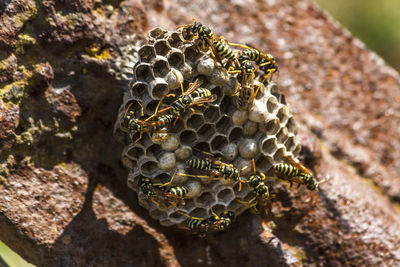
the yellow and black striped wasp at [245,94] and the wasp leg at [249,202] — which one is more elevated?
the yellow and black striped wasp at [245,94]

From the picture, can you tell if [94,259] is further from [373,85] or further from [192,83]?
[373,85]

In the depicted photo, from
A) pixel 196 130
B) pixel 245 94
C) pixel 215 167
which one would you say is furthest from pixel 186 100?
pixel 215 167

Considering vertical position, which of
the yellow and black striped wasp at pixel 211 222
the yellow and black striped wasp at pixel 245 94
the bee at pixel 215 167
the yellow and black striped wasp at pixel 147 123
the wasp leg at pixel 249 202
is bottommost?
the yellow and black striped wasp at pixel 211 222

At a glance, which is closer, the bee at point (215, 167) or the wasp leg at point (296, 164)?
the bee at point (215, 167)

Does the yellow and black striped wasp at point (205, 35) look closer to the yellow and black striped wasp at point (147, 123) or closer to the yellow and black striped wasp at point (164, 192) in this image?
the yellow and black striped wasp at point (147, 123)

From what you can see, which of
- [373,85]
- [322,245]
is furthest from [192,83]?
[373,85]

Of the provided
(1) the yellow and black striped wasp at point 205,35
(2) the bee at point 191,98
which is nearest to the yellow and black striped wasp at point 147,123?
(2) the bee at point 191,98

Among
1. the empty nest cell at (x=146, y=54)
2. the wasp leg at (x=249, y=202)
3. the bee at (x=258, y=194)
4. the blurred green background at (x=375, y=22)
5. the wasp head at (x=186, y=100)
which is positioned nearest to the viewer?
the wasp head at (x=186, y=100)

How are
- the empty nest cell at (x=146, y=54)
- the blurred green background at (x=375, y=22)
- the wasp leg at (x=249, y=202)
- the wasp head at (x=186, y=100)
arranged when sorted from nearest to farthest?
the wasp head at (x=186, y=100)
the empty nest cell at (x=146, y=54)
the wasp leg at (x=249, y=202)
the blurred green background at (x=375, y=22)
